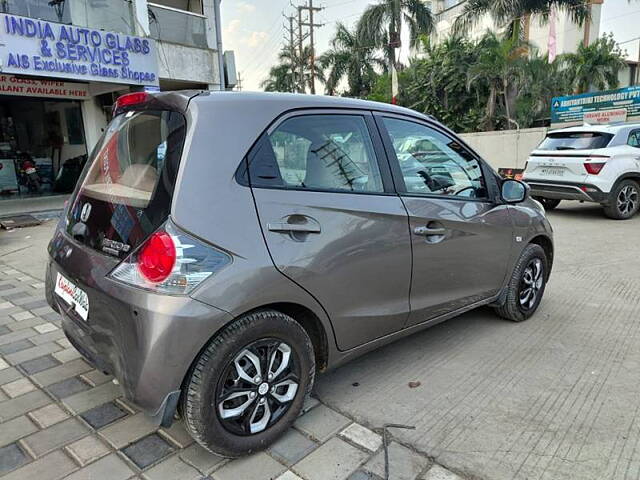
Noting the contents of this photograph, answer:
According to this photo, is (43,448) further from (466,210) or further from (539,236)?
(539,236)

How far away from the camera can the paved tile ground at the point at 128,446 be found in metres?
2.19

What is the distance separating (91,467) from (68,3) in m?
10.7

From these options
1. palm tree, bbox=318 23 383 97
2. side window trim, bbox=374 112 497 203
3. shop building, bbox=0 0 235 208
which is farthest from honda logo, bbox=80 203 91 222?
palm tree, bbox=318 23 383 97

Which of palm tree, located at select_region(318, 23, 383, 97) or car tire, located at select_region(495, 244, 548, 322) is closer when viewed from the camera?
car tire, located at select_region(495, 244, 548, 322)

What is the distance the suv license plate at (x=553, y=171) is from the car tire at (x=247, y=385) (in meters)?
7.75

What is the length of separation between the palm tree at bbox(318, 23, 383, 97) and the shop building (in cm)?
2105

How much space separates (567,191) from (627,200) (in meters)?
1.10

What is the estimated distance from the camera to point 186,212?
201cm

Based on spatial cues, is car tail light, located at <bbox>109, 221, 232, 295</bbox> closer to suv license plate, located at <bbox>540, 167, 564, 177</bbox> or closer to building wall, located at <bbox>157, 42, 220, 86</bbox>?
suv license plate, located at <bbox>540, 167, 564, 177</bbox>

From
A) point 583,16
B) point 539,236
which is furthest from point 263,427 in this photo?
point 583,16

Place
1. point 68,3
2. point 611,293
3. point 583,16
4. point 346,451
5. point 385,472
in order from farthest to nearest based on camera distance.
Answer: point 583,16
point 68,3
point 611,293
point 346,451
point 385,472

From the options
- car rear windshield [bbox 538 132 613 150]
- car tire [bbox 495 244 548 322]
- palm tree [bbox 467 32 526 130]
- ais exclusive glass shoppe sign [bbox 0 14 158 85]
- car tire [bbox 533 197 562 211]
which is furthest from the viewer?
palm tree [bbox 467 32 526 130]

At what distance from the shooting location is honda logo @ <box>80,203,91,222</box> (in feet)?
8.07

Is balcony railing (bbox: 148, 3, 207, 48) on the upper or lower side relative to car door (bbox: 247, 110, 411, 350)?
upper
